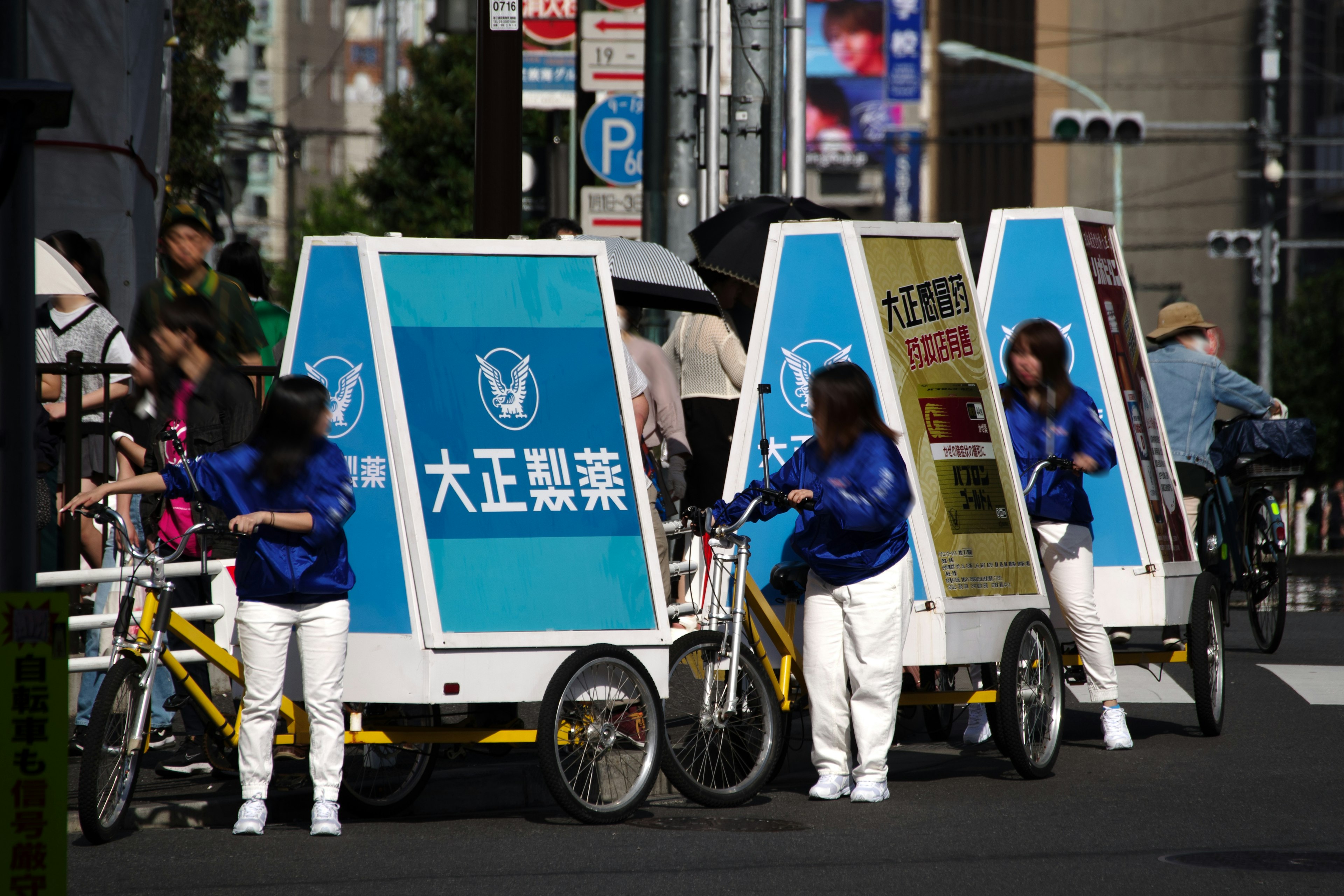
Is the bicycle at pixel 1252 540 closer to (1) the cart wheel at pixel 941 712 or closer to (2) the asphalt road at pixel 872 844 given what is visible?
(1) the cart wheel at pixel 941 712

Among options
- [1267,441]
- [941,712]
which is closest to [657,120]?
[1267,441]

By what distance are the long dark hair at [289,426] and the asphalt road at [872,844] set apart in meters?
1.27

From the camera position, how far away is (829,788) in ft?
23.9

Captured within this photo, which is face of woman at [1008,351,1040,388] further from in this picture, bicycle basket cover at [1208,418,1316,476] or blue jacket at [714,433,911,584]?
bicycle basket cover at [1208,418,1316,476]

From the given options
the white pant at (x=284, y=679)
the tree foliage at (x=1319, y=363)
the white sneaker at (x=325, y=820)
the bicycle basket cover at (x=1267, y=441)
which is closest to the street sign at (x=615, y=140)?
the bicycle basket cover at (x=1267, y=441)

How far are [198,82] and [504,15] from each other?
12.4 m

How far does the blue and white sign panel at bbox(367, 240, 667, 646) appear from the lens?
22.6ft

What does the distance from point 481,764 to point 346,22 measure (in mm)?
96348

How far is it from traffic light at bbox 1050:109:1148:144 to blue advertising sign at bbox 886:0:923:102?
1785 inches

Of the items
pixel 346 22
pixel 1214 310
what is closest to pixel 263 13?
pixel 346 22

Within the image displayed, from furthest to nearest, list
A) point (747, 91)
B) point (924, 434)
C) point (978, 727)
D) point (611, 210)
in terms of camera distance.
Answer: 1. point (611, 210)
2. point (747, 91)
3. point (978, 727)
4. point (924, 434)

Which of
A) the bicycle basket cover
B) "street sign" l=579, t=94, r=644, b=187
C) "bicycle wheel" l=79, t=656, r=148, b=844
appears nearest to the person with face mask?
the bicycle basket cover

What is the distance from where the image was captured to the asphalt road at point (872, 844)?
19.4ft

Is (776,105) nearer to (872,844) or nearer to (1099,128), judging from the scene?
(872,844)
